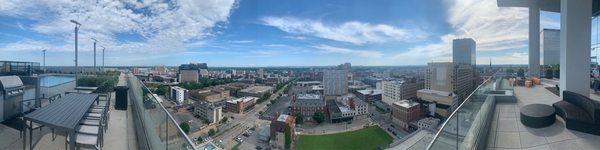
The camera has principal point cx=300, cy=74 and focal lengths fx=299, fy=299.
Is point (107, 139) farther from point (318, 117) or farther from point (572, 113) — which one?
point (318, 117)

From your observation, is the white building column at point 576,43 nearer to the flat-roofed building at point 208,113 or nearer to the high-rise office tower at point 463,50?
the flat-roofed building at point 208,113

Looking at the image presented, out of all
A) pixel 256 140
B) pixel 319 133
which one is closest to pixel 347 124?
pixel 319 133

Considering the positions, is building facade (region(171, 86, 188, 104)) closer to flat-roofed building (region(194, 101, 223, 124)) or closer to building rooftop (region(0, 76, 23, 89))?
flat-roofed building (region(194, 101, 223, 124))

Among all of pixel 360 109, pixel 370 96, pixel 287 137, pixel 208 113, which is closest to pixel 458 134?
pixel 287 137

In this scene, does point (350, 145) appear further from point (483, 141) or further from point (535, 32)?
point (483, 141)

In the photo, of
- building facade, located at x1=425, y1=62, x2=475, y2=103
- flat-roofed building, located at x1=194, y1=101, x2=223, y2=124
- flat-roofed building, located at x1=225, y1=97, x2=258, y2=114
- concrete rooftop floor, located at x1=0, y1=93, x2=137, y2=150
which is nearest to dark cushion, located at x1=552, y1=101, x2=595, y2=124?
concrete rooftop floor, located at x1=0, y1=93, x2=137, y2=150

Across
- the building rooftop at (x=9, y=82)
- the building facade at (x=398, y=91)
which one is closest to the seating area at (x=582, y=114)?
the building rooftop at (x=9, y=82)
